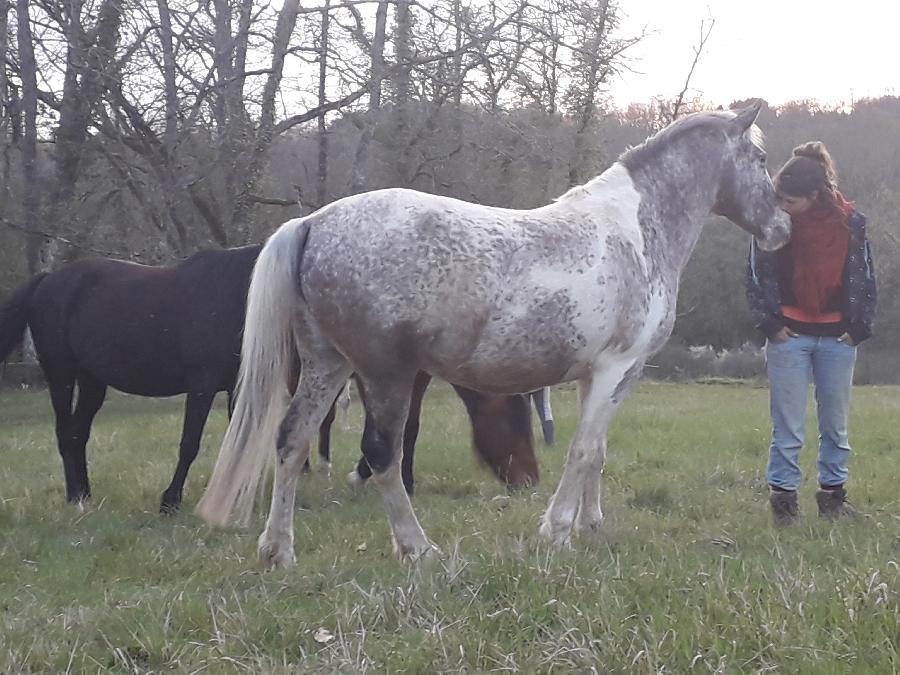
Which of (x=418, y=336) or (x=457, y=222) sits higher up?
(x=457, y=222)

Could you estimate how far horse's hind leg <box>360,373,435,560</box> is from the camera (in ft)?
12.8

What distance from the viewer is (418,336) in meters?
3.77

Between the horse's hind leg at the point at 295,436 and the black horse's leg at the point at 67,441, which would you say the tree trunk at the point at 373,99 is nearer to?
the black horse's leg at the point at 67,441

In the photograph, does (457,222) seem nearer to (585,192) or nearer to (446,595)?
(585,192)

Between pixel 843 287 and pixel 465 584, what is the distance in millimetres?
2913

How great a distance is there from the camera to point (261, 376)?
415 cm

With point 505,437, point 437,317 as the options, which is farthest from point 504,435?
point 437,317

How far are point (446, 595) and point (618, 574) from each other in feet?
2.19

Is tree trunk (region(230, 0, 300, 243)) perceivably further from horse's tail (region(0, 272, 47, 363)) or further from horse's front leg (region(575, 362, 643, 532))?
horse's front leg (region(575, 362, 643, 532))

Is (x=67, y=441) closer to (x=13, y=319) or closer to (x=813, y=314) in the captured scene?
(x=13, y=319)

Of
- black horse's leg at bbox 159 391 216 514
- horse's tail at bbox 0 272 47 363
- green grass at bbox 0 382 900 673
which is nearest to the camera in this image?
green grass at bbox 0 382 900 673

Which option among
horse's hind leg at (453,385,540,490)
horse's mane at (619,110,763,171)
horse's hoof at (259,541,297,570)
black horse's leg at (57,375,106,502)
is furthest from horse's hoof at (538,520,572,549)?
black horse's leg at (57,375,106,502)

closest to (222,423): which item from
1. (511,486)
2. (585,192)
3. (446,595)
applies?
(511,486)

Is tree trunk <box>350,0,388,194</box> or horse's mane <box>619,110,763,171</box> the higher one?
tree trunk <box>350,0,388,194</box>
